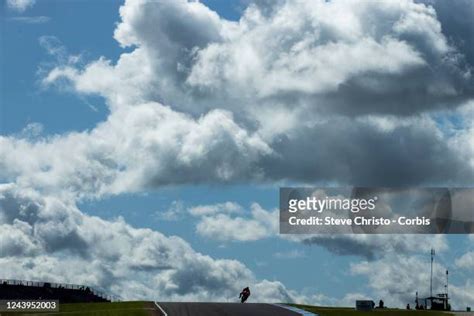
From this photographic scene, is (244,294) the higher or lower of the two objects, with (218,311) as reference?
higher

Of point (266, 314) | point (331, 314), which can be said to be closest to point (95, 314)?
point (266, 314)

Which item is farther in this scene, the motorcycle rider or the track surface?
the motorcycle rider

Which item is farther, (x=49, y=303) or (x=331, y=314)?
(x=49, y=303)

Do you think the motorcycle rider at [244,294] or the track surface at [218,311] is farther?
the motorcycle rider at [244,294]

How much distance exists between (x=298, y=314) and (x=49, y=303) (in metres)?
29.7

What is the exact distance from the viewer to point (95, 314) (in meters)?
57.0

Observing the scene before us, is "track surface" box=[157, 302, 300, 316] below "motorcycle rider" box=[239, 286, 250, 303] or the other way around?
below

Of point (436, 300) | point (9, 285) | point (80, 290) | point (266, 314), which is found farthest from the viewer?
point (80, 290)

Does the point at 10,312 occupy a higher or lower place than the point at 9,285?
lower

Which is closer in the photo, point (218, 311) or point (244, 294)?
point (218, 311)

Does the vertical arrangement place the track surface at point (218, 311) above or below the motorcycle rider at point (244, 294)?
below

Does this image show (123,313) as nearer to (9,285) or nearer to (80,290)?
(9,285)

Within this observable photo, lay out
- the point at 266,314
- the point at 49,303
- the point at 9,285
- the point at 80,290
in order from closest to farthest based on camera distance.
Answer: the point at 266,314
the point at 49,303
the point at 9,285
the point at 80,290

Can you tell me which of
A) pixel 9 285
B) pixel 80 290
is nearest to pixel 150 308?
pixel 9 285
